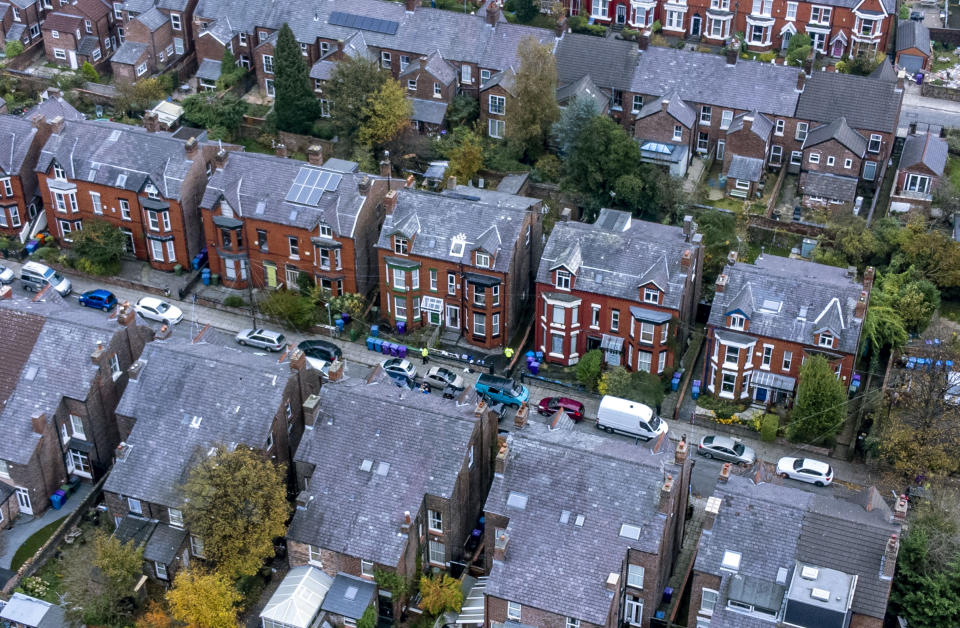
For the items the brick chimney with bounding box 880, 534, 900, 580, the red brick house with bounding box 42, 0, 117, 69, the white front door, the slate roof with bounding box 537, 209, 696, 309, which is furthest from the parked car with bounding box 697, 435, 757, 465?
the red brick house with bounding box 42, 0, 117, 69

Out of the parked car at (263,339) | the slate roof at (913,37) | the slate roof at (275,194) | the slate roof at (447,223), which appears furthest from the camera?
the slate roof at (913,37)

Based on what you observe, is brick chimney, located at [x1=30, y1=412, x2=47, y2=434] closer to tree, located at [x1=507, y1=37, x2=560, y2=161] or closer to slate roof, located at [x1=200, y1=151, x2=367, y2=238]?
slate roof, located at [x1=200, y1=151, x2=367, y2=238]

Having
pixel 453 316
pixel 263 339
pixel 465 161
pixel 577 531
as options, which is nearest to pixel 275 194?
pixel 263 339

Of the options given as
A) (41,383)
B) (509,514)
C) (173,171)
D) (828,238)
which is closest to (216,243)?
(173,171)

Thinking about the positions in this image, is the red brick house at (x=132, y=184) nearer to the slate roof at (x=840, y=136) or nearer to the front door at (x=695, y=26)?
the slate roof at (x=840, y=136)

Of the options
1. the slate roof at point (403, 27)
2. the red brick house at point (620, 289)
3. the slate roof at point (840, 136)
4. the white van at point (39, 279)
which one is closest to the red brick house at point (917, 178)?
the slate roof at point (840, 136)

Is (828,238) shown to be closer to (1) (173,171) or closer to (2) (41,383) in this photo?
(1) (173,171)
